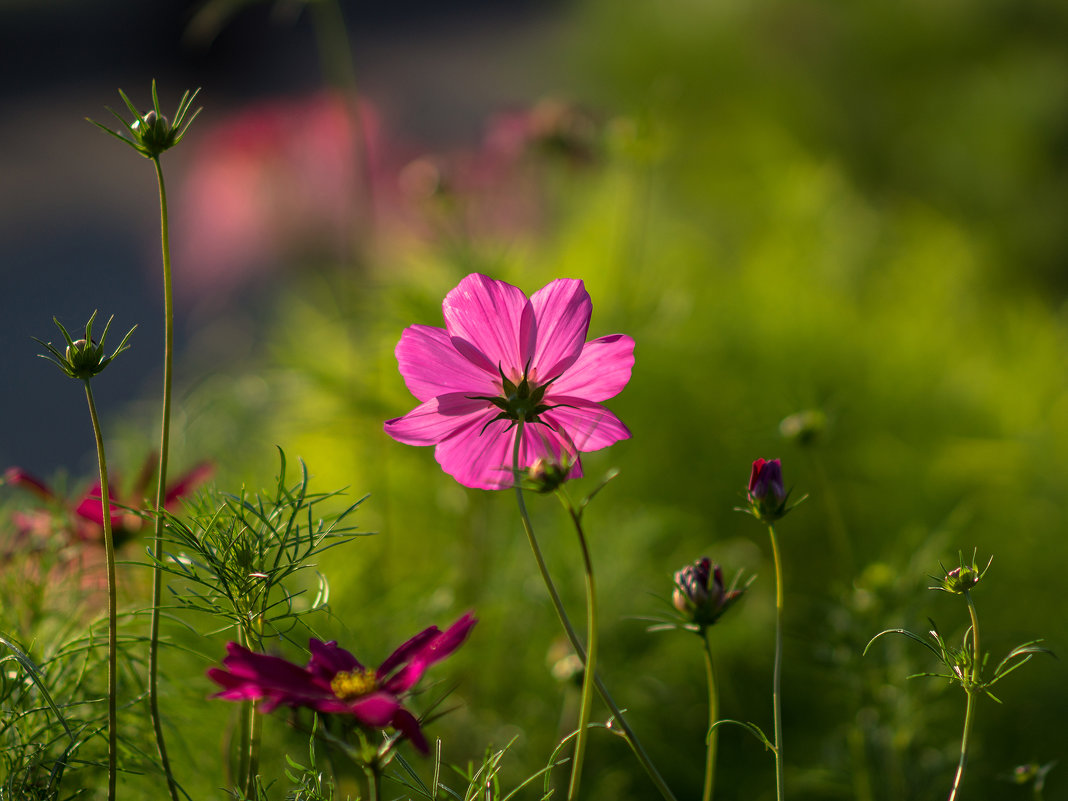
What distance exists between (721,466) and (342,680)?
45 centimetres

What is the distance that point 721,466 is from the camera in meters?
0.63

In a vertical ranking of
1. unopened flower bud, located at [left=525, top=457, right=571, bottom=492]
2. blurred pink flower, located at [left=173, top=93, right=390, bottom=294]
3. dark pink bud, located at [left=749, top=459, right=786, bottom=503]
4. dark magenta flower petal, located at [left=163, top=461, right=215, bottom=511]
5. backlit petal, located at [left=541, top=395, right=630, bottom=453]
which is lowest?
unopened flower bud, located at [left=525, top=457, right=571, bottom=492]

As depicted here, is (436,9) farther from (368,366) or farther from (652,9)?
(368,366)

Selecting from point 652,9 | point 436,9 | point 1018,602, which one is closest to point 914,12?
point 652,9

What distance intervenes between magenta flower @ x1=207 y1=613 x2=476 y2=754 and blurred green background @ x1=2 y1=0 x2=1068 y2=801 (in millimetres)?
58

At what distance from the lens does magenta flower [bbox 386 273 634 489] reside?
0.75ft

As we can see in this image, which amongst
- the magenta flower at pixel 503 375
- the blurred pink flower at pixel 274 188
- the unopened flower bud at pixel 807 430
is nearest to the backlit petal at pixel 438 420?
the magenta flower at pixel 503 375

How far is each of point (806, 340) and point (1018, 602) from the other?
213 mm

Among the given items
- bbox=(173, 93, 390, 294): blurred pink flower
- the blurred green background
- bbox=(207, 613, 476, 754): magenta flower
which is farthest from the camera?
bbox=(173, 93, 390, 294): blurred pink flower

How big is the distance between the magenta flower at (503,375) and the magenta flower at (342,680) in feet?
0.14

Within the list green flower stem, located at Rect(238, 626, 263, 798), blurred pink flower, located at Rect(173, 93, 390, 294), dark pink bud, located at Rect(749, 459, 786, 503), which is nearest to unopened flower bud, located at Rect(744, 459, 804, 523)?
dark pink bud, located at Rect(749, 459, 786, 503)

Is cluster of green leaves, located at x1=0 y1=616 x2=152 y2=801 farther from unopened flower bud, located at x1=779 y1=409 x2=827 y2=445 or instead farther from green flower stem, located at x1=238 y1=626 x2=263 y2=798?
unopened flower bud, located at x1=779 y1=409 x2=827 y2=445

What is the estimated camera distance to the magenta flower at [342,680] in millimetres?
185

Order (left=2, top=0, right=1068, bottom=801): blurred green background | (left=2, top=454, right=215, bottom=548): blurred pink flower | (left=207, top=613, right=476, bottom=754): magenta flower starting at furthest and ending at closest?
(left=2, top=0, right=1068, bottom=801): blurred green background
(left=2, top=454, right=215, bottom=548): blurred pink flower
(left=207, top=613, right=476, bottom=754): magenta flower
